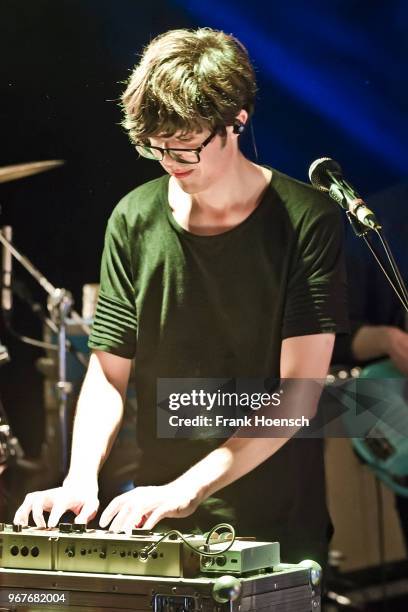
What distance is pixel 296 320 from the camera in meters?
3.05

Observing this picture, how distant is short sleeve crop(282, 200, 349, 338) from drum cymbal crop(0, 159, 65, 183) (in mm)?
889

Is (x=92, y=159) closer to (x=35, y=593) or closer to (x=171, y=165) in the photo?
(x=171, y=165)

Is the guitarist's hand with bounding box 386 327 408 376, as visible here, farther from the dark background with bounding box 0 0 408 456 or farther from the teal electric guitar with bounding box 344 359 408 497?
the dark background with bounding box 0 0 408 456

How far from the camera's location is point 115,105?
3.34 metres

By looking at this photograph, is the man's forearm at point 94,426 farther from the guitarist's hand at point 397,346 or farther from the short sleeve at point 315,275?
the guitarist's hand at point 397,346

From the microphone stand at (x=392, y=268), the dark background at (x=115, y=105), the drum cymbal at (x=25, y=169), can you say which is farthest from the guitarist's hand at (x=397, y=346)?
the drum cymbal at (x=25, y=169)

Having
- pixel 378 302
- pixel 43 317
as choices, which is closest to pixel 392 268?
pixel 378 302

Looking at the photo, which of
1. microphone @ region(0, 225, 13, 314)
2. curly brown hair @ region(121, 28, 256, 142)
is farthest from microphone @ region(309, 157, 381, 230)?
microphone @ region(0, 225, 13, 314)

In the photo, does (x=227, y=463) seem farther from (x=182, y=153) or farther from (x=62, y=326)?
(x=182, y=153)

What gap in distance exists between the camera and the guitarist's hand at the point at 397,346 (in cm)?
324

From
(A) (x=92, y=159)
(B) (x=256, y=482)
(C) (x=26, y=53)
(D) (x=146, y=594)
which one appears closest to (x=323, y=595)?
(B) (x=256, y=482)

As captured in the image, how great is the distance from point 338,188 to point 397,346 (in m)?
0.80

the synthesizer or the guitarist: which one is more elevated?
the guitarist

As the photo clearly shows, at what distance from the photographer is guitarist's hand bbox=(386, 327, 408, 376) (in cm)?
324
